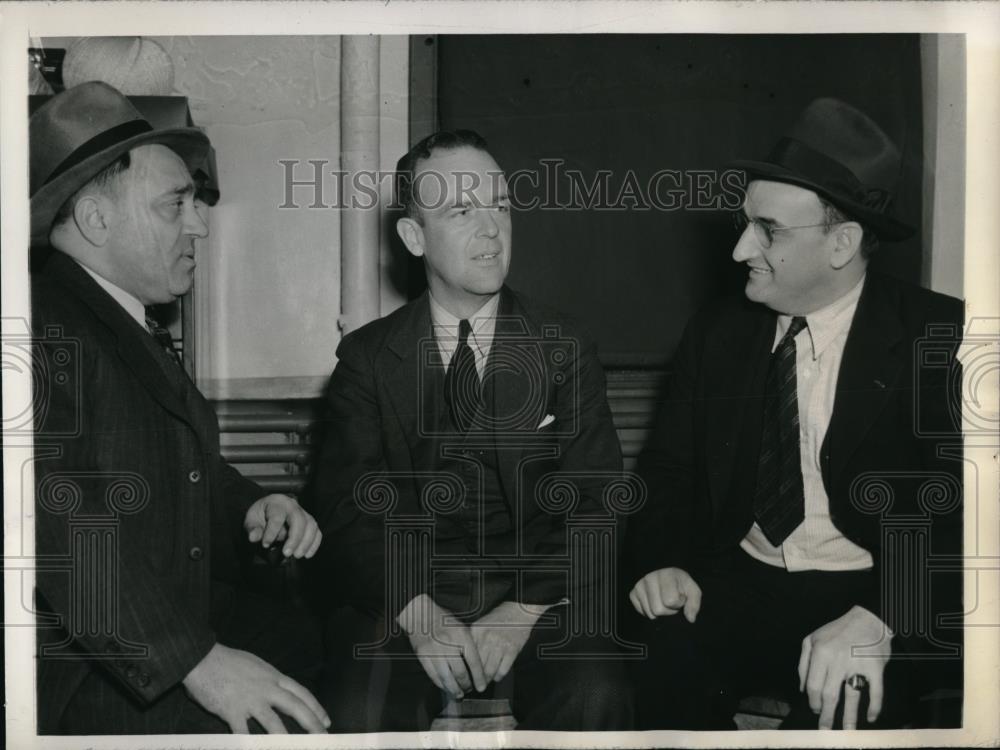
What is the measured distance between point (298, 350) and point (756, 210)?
32.2 inches

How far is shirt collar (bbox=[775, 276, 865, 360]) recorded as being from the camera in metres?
1.74

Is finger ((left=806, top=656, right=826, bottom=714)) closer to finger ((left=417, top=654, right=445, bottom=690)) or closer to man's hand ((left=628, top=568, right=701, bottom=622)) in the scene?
man's hand ((left=628, top=568, right=701, bottom=622))

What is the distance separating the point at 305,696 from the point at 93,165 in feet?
3.10

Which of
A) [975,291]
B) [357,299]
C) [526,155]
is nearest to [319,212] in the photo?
[357,299]

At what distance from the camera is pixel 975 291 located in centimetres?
178

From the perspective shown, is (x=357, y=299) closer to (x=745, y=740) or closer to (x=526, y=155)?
(x=526, y=155)

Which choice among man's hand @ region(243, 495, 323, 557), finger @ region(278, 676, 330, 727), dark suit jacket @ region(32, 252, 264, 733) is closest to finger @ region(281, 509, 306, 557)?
man's hand @ region(243, 495, 323, 557)

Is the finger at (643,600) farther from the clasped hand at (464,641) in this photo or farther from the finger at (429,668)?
the finger at (429,668)

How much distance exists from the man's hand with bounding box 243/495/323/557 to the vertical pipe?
321 millimetres

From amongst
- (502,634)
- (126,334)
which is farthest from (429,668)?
(126,334)

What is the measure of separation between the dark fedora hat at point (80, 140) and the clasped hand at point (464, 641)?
861mm

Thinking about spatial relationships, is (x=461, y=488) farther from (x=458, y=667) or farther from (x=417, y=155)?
(x=417, y=155)

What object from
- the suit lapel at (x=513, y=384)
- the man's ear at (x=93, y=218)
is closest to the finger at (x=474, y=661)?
the suit lapel at (x=513, y=384)

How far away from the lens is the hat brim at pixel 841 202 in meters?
1.71
